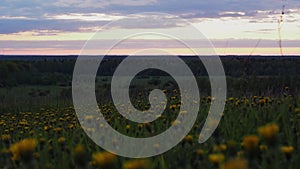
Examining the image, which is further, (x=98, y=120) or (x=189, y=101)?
(x=189, y=101)

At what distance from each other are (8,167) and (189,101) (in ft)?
9.59

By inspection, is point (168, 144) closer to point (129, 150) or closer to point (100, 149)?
point (129, 150)

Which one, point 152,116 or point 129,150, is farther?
point 152,116

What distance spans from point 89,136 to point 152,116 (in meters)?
1.03

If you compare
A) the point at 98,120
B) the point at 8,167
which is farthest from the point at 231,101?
the point at 8,167

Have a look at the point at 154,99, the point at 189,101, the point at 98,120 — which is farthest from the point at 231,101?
the point at 98,120

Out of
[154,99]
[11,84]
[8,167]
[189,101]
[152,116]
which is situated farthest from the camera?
[11,84]

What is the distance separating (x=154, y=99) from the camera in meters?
6.56

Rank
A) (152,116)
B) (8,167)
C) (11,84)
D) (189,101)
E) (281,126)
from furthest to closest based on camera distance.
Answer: (11,84)
(189,101)
(152,116)
(281,126)
(8,167)

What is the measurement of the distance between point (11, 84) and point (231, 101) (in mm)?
33213

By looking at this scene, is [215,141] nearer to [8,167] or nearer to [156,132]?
[156,132]

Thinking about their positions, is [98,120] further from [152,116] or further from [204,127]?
[204,127]

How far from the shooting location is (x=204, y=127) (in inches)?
157

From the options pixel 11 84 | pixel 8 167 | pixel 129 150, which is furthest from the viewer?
pixel 11 84
